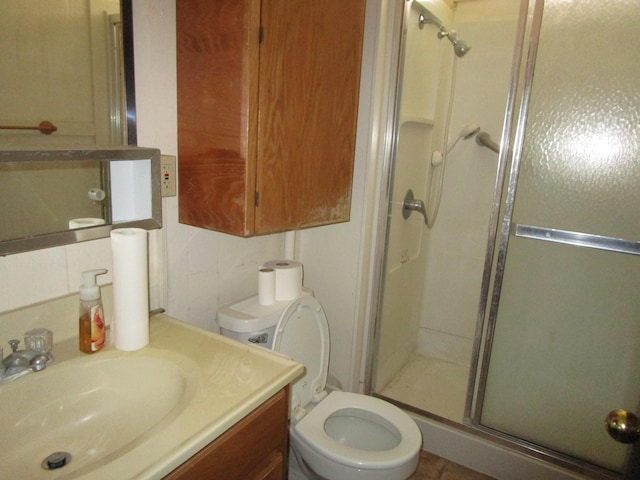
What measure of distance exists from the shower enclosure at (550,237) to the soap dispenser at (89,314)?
1.24 meters

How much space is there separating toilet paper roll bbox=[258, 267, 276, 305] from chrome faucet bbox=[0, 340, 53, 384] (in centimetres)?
67

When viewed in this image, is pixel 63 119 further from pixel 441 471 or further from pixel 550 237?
pixel 441 471

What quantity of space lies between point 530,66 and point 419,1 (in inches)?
26.6

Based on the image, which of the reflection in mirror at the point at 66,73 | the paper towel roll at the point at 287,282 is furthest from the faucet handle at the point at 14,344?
the paper towel roll at the point at 287,282

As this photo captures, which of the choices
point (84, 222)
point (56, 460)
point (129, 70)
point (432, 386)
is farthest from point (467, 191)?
point (56, 460)

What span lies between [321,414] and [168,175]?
0.97m

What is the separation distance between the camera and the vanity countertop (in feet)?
2.35

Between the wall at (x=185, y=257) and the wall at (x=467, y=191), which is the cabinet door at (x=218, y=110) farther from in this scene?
the wall at (x=467, y=191)

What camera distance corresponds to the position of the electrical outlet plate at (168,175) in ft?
4.17

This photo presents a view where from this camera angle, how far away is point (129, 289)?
104 centimetres

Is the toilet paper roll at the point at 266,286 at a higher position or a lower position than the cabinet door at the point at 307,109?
lower

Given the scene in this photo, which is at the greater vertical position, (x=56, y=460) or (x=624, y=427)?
(x=624, y=427)

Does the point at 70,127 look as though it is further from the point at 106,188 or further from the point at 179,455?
the point at 179,455

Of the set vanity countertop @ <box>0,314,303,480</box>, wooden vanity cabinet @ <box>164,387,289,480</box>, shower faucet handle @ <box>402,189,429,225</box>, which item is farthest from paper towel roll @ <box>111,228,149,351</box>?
shower faucet handle @ <box>402,189,429,225</box>
